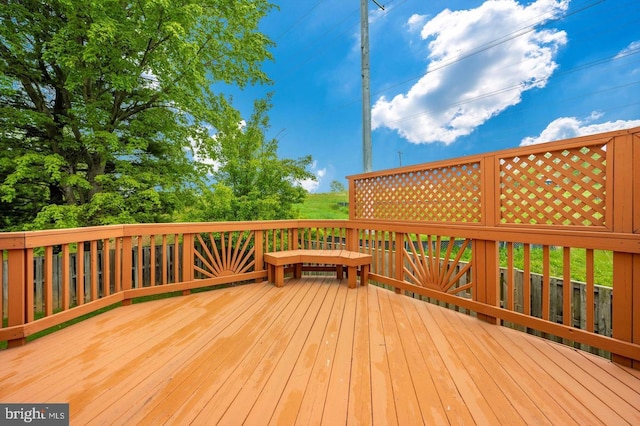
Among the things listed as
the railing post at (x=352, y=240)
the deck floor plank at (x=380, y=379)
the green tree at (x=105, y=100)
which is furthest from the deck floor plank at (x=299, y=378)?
the green tree at (x=105, y=100)

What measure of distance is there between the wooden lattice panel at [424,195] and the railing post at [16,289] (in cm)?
367

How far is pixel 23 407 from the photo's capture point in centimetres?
134

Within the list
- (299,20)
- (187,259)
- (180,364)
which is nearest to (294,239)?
(187,259)

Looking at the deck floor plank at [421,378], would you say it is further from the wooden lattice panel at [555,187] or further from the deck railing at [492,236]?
the wooden lattice panel at [555,187]

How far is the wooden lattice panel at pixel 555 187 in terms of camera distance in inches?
75.3

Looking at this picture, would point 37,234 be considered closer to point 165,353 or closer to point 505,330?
point 165,353

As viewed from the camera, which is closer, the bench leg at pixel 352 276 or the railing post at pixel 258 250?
the bench leg at pixel 352 276

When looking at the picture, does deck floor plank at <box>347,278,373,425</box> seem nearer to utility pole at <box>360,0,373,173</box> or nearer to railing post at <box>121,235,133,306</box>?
railing post at <box>121,235,133,306</box>

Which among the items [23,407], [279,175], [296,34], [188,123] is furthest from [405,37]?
[23,407]

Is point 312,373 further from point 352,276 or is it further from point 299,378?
point 352,276

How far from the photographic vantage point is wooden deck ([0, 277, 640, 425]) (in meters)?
1.29

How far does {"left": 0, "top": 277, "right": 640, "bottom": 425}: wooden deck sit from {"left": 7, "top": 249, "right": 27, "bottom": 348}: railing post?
21 cm

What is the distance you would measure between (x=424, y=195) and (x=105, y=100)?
6021mm

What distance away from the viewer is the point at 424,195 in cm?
316
